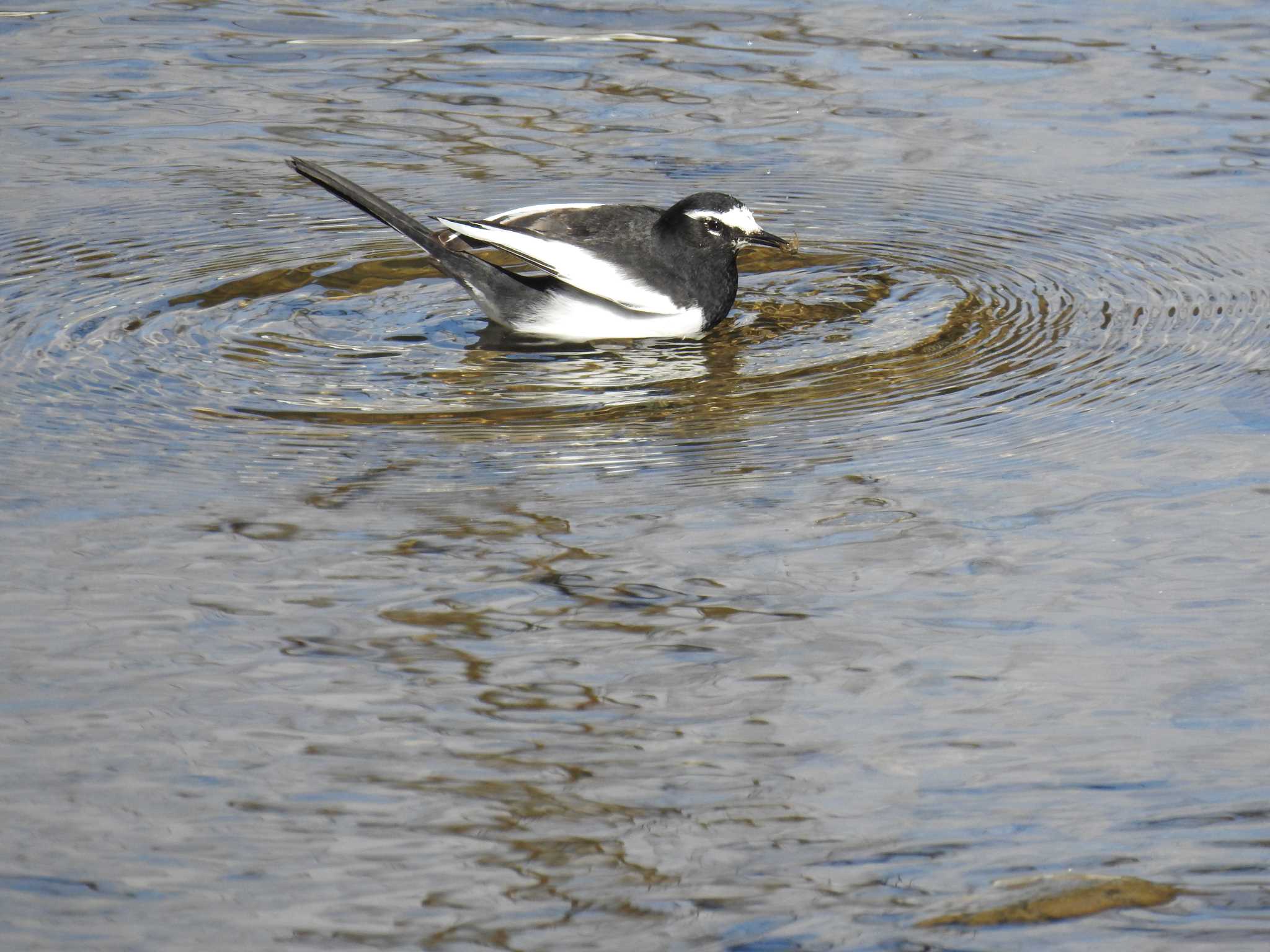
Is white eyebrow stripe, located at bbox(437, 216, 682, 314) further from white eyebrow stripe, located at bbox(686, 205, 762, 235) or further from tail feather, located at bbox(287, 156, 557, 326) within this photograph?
white eyebrow stripe, located at bbox(686, 205, 762, 235)

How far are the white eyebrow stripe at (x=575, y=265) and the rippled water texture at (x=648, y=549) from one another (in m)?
0.20

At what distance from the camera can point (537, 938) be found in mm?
3459

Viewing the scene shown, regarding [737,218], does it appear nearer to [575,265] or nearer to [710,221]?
[710,221]

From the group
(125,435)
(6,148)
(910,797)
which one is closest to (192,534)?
(125,435)

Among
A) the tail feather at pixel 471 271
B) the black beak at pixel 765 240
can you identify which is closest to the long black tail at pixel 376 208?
the tail feather at pixel 471 271

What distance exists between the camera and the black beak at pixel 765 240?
7207 millimetres

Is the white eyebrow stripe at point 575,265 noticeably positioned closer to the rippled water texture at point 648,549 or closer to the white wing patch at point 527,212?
the white wing patch at point 527,212

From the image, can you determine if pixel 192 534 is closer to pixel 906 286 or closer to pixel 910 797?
pixel 910 797

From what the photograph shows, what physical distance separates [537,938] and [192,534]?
78.7 inches

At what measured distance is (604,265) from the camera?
273 inches

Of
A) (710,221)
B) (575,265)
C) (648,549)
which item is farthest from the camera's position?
(710,221)

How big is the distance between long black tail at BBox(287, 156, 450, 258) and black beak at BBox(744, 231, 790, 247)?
1145mm

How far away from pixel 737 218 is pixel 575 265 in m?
0.68

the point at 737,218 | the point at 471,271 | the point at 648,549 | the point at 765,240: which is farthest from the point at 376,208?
the point at 648,549
